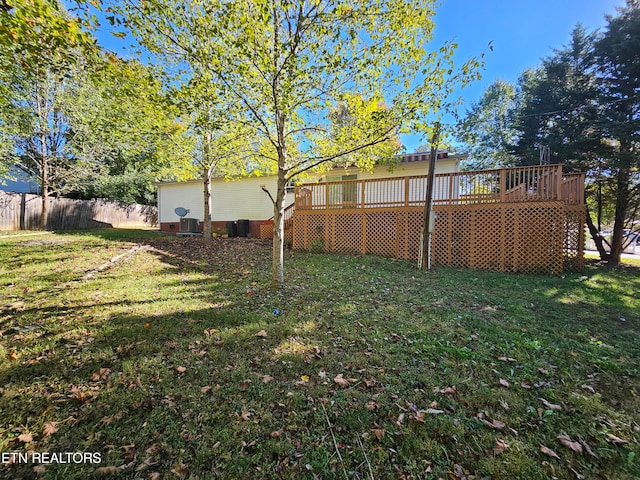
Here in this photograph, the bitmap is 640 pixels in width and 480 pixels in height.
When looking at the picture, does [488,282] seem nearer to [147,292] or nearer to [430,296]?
[430,296]

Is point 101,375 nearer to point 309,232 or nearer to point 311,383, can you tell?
point 311,383

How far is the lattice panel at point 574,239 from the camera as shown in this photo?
344 inches

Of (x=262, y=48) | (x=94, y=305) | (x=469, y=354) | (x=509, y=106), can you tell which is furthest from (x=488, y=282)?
(x=509, y=106)

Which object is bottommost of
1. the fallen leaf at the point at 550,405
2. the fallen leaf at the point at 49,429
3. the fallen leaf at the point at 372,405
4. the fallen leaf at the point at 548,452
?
the fallen leaf at the point at 548,452

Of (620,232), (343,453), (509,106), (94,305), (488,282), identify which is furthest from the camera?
(509,106)

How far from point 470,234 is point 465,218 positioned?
539 mm

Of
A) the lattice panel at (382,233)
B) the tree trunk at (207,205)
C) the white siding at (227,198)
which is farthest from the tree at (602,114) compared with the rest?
the tree trunk at (207,205)

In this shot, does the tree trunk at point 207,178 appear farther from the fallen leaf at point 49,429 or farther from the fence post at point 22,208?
the fence post at point 22,208

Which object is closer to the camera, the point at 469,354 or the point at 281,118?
the point at 469,354

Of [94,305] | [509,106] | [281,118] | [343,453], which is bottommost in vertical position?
[343,453]

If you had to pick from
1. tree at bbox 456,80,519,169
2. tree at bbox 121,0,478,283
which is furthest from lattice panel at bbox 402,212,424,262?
tree at bbox 456,80,519,169

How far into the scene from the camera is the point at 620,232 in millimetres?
11281

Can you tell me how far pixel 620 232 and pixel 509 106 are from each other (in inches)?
633

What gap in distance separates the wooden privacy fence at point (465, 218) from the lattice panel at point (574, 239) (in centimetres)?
3
